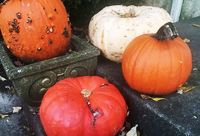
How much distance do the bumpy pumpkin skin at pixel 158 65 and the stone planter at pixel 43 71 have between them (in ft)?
1.60

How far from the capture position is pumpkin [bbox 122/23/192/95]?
1.66 metres

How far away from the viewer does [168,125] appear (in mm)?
1536

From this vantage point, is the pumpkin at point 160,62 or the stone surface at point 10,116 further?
the stone surface at point 10,116

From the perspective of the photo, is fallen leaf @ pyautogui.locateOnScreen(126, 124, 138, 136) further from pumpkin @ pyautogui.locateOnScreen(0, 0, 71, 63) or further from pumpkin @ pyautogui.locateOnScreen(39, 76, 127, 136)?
pumpkin @ pyautogui.locateOnScreen(0, 0, 71, 63)

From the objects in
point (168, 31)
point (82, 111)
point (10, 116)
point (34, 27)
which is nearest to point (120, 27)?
point (168, 31)

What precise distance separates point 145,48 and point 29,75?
102 cm

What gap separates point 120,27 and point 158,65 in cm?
65

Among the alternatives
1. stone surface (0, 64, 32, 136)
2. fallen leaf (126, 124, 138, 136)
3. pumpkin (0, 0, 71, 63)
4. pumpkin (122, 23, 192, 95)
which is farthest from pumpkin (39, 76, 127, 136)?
stone surface (0, 64, 32, 136)

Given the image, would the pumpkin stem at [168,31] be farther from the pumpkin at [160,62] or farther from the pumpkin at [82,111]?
the pumpkin at [82,111]

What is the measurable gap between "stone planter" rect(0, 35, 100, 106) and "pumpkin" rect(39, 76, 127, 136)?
0.74ft

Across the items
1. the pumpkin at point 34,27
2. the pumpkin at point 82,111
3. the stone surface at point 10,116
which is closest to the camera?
the pumpkin at point 82,111

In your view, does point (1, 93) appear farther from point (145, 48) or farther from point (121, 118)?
point (145, 48)

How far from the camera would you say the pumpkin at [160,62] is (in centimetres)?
166

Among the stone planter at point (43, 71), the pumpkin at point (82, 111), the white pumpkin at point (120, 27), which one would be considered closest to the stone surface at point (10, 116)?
the stone planter at point (43, 71)
